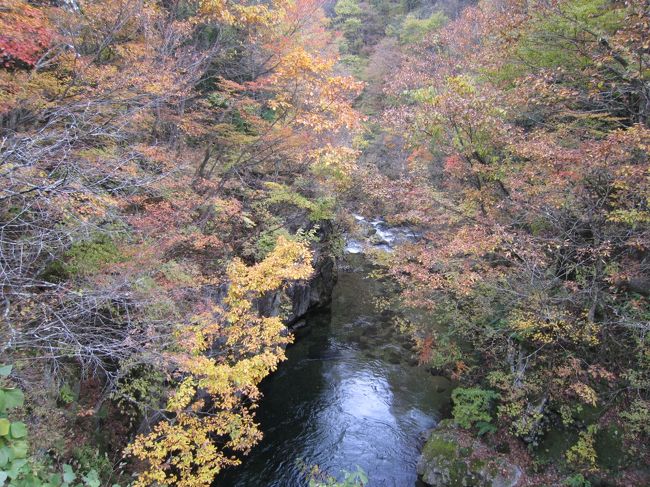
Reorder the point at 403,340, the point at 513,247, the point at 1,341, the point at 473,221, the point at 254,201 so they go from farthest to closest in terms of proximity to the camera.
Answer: the point at 403,340 → the point at 254,201 → the point at 473,221 → the point at 513,247 → the point at 1,341

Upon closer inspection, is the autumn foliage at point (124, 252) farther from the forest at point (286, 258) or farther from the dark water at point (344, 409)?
the dark water at point (344, 409)

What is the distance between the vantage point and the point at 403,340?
1636 cm

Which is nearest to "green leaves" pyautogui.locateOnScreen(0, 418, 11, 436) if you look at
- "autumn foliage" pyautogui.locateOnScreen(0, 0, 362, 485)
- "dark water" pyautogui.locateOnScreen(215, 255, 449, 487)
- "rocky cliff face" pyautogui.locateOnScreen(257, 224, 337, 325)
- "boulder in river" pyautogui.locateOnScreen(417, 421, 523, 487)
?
"autumn foliage" pyautogui.locateOnScreen(0, 0, 362, 485)

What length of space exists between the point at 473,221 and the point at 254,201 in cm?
809

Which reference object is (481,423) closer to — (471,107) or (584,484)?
(584,484)

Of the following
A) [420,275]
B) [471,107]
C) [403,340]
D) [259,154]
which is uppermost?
[471,107]

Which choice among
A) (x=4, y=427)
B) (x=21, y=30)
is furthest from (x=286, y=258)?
(x=4, y=427)

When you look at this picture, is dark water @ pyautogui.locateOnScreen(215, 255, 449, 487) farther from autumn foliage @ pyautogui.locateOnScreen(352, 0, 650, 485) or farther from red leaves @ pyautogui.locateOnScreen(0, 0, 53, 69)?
red leaves @ pyautogui.locateOnScreen(0, 0, 53, 69)

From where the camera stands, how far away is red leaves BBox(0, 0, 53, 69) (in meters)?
6.27

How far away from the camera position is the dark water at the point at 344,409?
10026mm

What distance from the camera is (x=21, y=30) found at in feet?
21.5

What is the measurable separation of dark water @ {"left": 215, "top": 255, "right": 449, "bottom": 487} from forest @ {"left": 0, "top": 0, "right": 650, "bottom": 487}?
232 millimetres

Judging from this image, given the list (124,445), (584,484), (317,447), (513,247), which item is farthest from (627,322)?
(124,445)

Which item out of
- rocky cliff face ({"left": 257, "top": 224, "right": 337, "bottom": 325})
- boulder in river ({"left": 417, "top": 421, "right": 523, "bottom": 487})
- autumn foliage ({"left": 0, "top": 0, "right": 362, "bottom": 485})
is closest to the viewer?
autumn foliage ({"left": 0, "top": 0, "right": 362, "bottom": 485})
